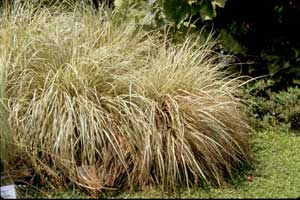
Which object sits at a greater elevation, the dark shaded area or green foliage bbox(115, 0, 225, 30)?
green foliage bbox(115, 0, 225, 30)

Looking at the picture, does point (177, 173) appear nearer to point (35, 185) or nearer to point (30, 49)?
point (35, 185)

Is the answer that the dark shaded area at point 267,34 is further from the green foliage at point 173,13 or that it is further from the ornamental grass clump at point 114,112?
the ornamental grass clump at point 114,112

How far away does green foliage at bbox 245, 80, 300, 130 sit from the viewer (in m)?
5.15

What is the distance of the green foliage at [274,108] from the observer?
16.9 feet

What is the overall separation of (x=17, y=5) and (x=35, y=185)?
217 cm

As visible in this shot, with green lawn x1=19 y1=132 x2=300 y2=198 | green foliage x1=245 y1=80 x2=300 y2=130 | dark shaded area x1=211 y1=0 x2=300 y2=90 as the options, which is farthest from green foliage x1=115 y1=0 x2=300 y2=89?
green lawn x1=19 y1=132 x2=300 y2=198

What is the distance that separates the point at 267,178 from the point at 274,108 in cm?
136

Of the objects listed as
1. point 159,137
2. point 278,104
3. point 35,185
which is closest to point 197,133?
point 159,137

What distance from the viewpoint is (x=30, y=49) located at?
14.0 ft

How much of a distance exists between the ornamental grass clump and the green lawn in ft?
0.36

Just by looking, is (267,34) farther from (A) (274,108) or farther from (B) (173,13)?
(B) (173,13)

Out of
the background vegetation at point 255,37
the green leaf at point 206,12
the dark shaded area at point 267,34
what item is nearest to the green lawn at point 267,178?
the background vegetation at point 255,37

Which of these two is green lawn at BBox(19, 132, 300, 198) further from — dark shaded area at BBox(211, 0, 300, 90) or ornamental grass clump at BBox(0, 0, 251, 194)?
dark shaded area at BBox(211, 0, 300, 90)

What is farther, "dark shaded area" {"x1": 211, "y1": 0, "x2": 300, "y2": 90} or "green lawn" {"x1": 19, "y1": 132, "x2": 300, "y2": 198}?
"dark shaded area" {"x1": 211, "y1": 0, "x2": 300, "y2": 90}
